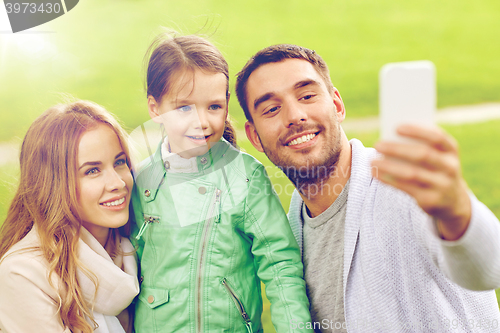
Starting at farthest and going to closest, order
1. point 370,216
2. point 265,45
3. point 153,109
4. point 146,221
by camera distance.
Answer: point 265,45, point 153,109, point 146,221, point 370,216

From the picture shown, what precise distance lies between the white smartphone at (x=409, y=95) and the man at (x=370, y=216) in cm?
10

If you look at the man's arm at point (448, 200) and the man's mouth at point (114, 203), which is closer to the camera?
the man's arm at point (448, 200)

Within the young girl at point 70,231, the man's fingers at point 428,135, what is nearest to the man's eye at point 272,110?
the young girl at point 70,231

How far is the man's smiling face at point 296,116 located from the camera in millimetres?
1776

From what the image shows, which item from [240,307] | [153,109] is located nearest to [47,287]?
[240,307]

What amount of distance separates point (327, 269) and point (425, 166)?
92cm

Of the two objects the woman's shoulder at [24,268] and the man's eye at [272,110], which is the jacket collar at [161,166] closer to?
the man's eye at [272,110]

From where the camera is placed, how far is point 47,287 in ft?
5.36

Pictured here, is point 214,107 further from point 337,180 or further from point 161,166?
point 337,180

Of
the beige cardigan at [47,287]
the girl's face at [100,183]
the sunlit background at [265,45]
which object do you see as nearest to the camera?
the beige cardigan at [47,287]

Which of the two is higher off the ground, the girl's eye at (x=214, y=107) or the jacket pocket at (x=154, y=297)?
the girl's eye at (x=214, y=107)

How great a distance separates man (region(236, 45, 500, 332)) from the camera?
96cm

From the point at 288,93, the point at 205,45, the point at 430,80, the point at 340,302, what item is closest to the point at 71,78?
the point at 205,45

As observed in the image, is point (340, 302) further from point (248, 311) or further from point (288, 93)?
point (288, 93)
